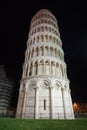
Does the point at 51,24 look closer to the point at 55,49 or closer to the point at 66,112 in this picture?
the point at 55,49

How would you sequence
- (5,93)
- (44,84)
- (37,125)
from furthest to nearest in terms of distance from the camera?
(5,93) → (44,84) → (37,125)

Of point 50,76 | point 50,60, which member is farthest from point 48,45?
point 50,76

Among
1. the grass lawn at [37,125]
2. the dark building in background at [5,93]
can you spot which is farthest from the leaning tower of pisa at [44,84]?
the dark building in background at [5,93]

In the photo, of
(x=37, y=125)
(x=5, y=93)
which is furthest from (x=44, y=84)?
(x=5, y=93)

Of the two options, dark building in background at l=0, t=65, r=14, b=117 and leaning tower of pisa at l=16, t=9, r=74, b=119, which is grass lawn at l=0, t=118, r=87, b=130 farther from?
dark building in background at l=0, t=65, r=14, b=117

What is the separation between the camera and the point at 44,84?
21.8 metres

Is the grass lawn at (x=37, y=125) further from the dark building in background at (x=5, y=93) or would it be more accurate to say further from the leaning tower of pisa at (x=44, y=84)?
the dark building in background at (x=5, y=93)

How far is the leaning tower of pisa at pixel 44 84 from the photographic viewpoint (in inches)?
773

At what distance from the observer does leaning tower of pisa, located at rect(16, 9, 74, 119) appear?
64.4ft

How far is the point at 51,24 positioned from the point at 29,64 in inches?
524

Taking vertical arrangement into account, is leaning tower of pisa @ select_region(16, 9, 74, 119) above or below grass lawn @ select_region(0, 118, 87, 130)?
above

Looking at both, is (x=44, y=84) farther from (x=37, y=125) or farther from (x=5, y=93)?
(x=5, y=93)

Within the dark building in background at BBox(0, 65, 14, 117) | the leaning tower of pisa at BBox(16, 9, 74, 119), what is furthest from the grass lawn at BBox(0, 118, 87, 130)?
the dark building in background at BBox(0, 65, 14, 117)

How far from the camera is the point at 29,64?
24.5 m
